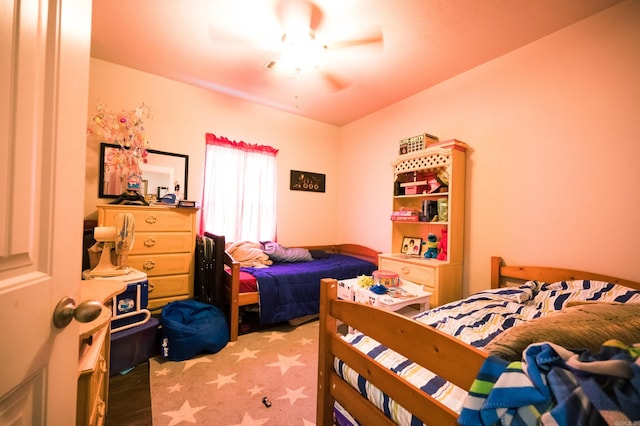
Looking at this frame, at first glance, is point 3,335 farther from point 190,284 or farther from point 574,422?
point 190,284

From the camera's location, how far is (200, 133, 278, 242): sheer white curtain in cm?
319

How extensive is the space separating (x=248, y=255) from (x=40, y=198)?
8.31ft

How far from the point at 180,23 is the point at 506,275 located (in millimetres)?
3427

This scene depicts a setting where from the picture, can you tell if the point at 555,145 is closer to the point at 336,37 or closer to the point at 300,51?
the point at 336,37

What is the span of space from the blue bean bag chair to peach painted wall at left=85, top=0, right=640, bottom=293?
1392 millimetres

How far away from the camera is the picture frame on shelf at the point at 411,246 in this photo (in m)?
2.91

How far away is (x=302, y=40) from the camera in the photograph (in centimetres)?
206

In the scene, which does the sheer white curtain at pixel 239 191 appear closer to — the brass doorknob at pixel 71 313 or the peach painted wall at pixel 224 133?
the peach painted wall at pixel 224 133

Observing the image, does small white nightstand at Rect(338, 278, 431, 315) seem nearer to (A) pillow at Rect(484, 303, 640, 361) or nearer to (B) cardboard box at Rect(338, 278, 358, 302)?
(B) cardboard box at Rect(338, 278, 358, 302)

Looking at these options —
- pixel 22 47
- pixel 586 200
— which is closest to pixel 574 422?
pixel 22 47

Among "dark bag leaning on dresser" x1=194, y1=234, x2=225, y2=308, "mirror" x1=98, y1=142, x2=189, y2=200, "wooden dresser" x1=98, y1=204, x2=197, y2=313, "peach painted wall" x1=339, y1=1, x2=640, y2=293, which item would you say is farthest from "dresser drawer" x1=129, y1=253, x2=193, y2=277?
"peach painted wall" x1=339, y1=1, x2=640, y2=293

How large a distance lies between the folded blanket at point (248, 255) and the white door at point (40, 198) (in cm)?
232

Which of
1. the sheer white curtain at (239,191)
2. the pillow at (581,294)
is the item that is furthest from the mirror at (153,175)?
the pillow at (581,294)

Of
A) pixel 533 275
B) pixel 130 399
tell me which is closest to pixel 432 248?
pixel 533 275
